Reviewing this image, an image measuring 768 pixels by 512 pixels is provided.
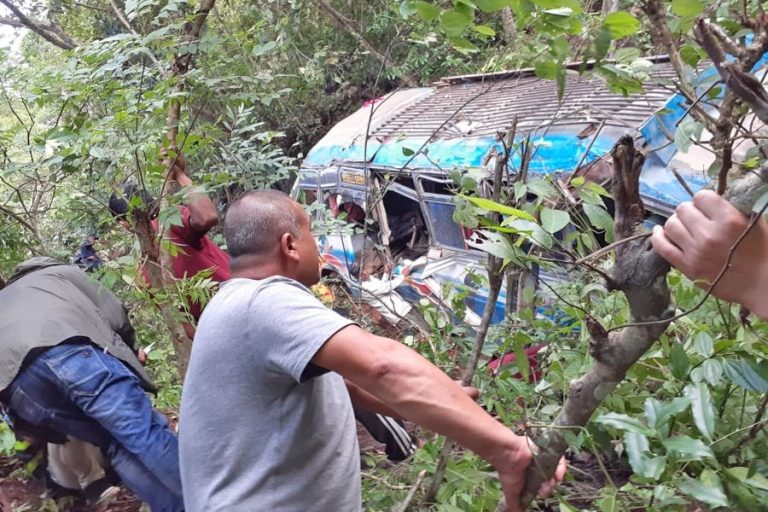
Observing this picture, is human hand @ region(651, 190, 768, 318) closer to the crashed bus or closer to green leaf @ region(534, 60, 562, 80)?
green leaf @ region(534, 60, 562, 80)

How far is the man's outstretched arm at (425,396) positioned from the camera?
1.26 meters

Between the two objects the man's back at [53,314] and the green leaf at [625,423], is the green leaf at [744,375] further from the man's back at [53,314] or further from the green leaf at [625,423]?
the man's back at [53,314]

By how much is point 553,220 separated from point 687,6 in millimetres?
433

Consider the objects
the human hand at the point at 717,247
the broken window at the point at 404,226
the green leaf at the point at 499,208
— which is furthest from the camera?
the broken window at the point at 404,226

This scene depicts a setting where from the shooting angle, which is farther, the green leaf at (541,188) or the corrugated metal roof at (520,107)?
the corrugated metal roof at (520,107)

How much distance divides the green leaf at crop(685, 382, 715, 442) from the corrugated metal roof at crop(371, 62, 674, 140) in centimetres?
218

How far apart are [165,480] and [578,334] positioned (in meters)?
1.88

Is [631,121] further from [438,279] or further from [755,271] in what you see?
[755,271]

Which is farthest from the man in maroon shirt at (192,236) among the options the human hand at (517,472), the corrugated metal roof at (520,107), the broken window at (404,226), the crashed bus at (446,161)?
the broken window at (404,226)

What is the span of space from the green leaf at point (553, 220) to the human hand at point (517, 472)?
17.4 inches

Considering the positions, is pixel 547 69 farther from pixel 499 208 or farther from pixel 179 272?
pixel 179 272

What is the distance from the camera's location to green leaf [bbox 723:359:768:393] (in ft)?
3.74

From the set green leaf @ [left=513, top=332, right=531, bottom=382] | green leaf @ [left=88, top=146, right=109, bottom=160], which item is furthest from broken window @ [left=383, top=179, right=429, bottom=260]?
green leaf @ [left=513, top=332, right=531, bottom=382]

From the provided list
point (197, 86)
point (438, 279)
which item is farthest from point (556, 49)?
point (438, 279)
